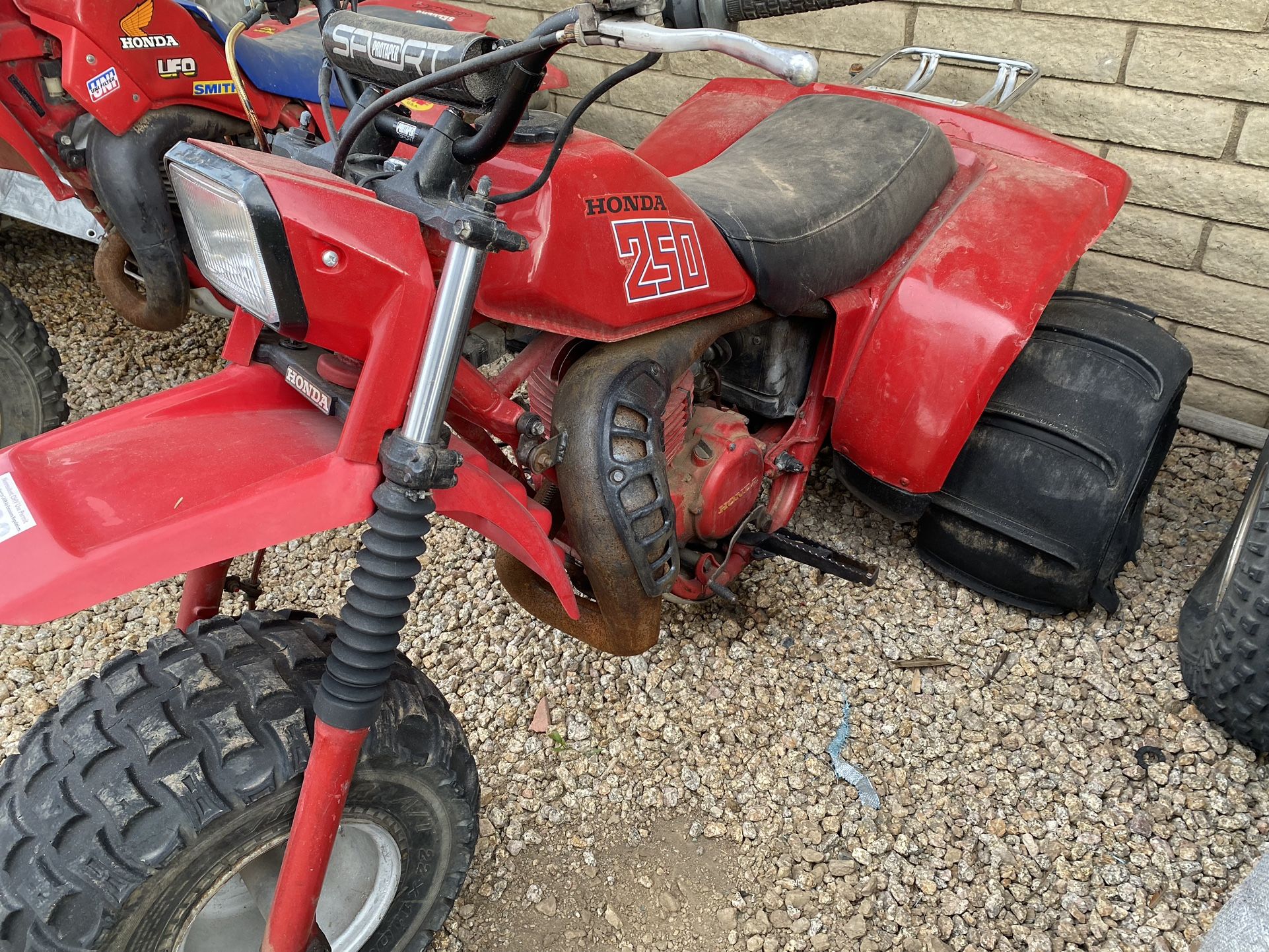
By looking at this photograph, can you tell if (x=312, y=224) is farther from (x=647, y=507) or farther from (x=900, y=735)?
(x=900, y=735)

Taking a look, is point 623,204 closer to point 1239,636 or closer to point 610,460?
point 610,460

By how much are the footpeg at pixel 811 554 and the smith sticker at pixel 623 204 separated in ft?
2.68

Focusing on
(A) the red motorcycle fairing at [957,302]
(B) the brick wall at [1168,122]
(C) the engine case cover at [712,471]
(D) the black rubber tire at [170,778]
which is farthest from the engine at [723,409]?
(B) the brick wall at [1168,122]

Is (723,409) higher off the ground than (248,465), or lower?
lower

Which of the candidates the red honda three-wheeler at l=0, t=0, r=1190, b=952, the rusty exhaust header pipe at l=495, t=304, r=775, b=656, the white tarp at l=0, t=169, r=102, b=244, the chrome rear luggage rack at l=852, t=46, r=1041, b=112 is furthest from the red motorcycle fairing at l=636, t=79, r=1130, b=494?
the white tarp at l=0, t=169, r=102, b=244

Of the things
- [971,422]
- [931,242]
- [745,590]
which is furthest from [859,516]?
[931,242]

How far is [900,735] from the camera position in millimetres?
1946

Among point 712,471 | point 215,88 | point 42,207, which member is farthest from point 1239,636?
point 42,207

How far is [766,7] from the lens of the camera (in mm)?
964

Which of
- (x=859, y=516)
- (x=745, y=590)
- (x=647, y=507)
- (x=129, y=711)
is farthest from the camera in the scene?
(x=859, y=516)

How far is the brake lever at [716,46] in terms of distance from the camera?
798 millimetres

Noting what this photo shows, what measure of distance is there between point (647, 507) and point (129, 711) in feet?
2.51

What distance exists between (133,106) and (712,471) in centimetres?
199

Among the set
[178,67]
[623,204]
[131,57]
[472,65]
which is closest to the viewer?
[472,65]
